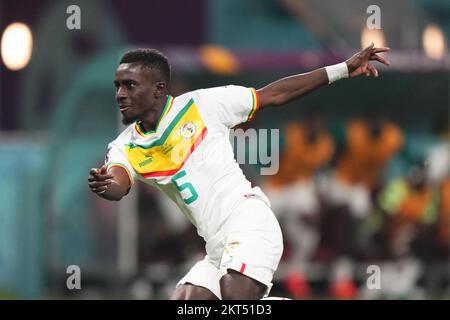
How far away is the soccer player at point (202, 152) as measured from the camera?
891 cm

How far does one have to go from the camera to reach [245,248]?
8688 mm

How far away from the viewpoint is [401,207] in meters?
19.0

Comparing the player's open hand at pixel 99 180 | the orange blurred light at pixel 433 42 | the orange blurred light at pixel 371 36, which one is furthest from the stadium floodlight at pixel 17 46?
the player's open hand at pixel 99 180

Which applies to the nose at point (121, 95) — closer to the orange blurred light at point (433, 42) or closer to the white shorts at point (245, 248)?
the white shorts at point (245, 248)

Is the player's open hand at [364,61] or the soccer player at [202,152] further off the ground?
the player's open hand at [364,61]

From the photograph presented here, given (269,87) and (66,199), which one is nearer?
(269,87)

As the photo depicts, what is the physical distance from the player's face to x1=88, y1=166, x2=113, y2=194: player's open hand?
50 centimetres

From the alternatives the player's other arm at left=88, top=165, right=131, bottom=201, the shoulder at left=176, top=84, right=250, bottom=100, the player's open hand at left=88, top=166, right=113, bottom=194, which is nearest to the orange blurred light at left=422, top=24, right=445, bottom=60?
the shoulder at left=176, top=84, right=250, bottom=100

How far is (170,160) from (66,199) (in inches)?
396

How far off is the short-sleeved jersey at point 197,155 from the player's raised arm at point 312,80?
10cm

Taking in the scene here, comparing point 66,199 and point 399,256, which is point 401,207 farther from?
point 66,199

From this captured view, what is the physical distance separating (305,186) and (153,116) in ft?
34.1

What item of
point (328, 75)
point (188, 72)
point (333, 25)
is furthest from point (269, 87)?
point (333, 25)

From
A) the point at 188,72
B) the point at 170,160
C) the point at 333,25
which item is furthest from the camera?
the point at 333,25
